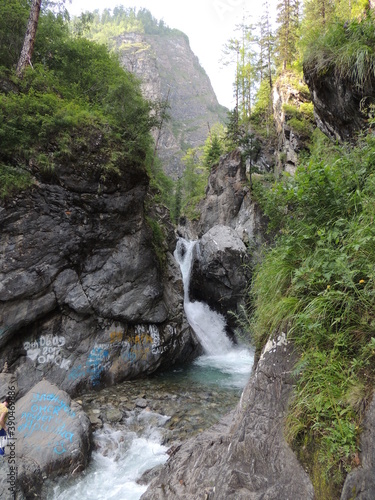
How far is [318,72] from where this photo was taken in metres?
7.09

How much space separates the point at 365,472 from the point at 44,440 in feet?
16.0

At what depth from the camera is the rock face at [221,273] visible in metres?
15.5

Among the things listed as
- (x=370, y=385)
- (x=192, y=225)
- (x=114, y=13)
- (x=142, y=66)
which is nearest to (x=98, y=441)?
(x=370, y=385)

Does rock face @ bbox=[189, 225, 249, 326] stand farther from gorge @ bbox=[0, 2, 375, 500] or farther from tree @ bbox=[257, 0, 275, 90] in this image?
tree @ bbox=[257, 0, 275, 90]

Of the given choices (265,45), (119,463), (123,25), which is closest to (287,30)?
(265,45)

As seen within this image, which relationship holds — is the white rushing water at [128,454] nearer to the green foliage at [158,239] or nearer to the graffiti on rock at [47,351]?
the graffiti on rock at [47,351]

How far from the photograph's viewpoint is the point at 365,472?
211cm

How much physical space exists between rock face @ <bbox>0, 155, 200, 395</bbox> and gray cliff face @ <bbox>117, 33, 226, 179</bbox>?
237ft

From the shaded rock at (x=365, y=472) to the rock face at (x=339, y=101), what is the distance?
222 inches

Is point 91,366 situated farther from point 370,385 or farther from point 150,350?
point 370,385

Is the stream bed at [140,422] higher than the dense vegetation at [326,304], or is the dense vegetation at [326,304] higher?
the dense vegetation at [326,304]

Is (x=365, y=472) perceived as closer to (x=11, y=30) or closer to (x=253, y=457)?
(x=253, y=457)

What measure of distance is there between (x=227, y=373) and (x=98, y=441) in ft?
19.0

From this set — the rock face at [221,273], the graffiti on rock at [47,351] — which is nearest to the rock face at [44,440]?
the graffiti on rock at [47,351]
